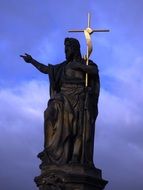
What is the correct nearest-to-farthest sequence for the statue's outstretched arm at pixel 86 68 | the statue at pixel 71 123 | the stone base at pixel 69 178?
1. the stone base at pixel 69 178
2. the statue at pixel 71 123
3. the statue's outstretched arm at pixel 86 68

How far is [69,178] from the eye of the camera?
15461 mm

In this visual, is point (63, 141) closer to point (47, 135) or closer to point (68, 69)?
point (47, 135)

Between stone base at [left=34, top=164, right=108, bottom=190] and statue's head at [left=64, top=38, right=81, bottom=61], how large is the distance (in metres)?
3.60

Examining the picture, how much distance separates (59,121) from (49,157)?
1.10m

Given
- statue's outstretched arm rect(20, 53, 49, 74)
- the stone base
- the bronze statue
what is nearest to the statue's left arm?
the bronze statue

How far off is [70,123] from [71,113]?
30 cm

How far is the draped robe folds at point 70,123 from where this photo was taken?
1620 centimetres

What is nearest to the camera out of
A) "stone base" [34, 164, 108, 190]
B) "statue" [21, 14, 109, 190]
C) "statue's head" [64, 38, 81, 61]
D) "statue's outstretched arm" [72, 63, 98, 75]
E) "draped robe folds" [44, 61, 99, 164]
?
"stone base" [34, 164, 108, 190]

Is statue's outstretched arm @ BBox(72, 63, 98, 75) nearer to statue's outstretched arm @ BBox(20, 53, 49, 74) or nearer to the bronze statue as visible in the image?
the bronze statue

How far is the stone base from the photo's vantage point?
50.7ft

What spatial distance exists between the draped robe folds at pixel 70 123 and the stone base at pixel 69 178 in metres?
0.32

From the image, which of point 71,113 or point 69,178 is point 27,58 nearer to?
point 71,113

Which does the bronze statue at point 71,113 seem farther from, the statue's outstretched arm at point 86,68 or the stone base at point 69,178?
the stone base at point 69,178

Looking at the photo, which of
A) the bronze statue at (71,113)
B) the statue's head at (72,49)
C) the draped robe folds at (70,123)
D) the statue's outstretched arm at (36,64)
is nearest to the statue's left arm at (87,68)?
the bronze statue at (71,113)
